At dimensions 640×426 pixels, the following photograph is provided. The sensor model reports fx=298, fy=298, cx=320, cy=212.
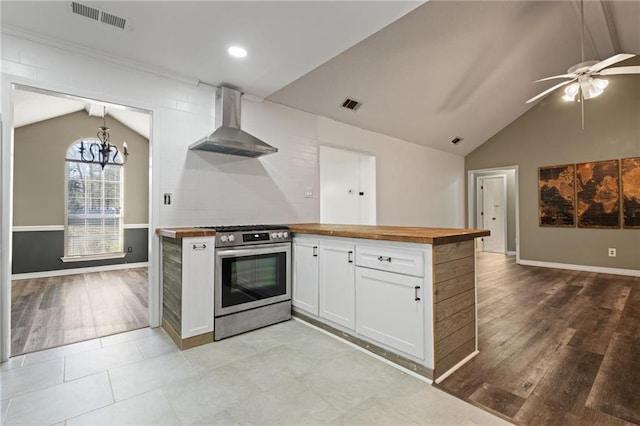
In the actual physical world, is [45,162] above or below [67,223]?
above

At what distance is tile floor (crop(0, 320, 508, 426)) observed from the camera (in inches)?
61.9

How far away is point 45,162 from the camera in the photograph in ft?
16.9

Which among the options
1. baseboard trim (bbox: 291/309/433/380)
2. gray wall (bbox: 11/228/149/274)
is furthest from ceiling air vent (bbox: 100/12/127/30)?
gray wall (bbox: 11/228/149/274)

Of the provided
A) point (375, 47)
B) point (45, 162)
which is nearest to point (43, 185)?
point (45, 162)

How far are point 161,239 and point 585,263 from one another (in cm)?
695

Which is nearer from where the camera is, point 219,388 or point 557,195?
point 219,388

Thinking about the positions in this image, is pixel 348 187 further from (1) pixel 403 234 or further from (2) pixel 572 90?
(1) pixel 403 234

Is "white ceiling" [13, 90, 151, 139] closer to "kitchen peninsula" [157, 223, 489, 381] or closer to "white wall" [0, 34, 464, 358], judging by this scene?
"white wall" [0, 34, 464, 358]

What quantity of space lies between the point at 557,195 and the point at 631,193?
39.3 inches

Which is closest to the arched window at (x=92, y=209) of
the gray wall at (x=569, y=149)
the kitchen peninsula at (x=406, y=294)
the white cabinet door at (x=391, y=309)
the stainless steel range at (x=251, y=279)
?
the stainless steel range at (x=251, y=279)

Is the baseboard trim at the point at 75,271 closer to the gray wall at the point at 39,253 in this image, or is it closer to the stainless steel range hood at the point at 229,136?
the gray wall at the point at 39,253

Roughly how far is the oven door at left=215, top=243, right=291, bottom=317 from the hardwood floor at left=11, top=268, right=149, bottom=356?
104cm

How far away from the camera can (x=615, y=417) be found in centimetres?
156

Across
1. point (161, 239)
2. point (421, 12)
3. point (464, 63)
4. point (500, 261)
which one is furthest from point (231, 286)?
point (500, 261)
